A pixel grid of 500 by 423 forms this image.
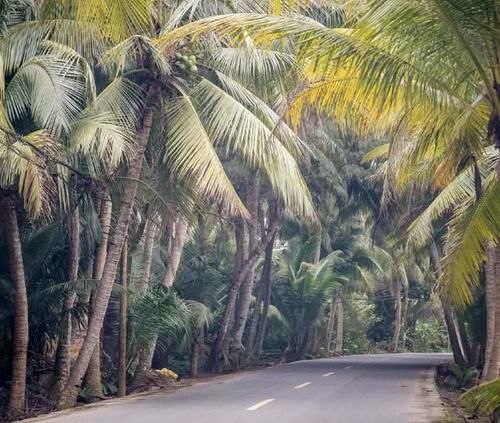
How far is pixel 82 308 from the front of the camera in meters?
15.3

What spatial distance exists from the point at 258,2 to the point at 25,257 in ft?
21.9

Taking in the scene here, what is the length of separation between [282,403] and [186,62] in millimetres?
6514

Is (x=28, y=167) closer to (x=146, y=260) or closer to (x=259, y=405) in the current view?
(x=259, y=405)

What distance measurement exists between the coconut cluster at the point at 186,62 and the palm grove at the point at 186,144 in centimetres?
3

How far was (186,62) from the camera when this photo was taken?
1477 centimetres

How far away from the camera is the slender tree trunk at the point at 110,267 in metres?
13.8

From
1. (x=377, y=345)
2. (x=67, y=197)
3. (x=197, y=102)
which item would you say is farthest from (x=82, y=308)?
(x=377, y=345)

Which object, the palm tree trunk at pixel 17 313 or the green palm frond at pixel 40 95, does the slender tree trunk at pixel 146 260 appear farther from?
the green palm frond at pixel 40 95

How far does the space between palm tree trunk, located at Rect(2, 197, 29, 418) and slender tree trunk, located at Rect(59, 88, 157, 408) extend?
0.75 metres

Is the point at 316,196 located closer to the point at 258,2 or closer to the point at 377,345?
the point at 258,2

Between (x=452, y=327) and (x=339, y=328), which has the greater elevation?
(x=339, y=328)

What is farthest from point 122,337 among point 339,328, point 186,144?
point 339,328

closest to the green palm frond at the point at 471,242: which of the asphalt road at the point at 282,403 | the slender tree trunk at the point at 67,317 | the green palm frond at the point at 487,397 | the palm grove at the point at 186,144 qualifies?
the palm grove at the point at 186,144

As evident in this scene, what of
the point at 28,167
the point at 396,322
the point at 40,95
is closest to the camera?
the point at 28,167
